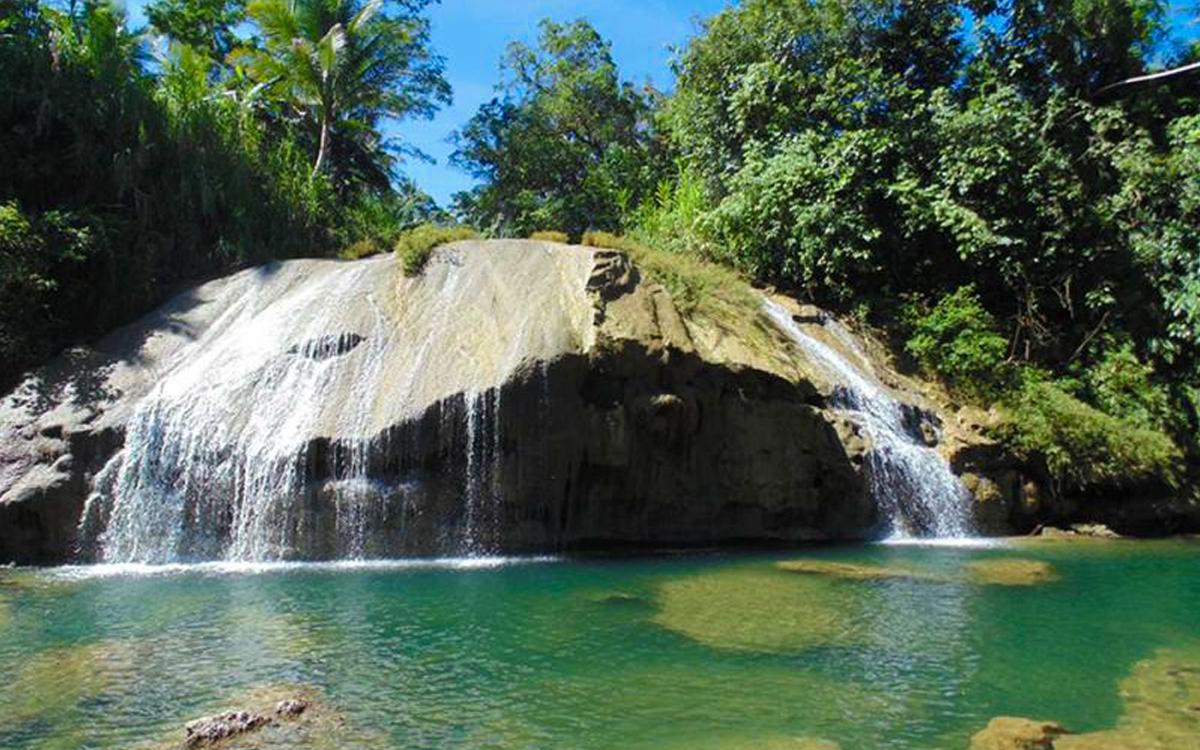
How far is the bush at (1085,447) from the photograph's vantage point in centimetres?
1356

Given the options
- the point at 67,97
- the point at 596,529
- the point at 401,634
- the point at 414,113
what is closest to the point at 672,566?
the point at 596,529

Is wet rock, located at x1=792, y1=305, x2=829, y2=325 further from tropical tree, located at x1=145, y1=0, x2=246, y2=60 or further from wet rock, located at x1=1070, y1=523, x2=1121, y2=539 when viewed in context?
tropical tree, located at x1=145, y1=0, x2=246, y2=60

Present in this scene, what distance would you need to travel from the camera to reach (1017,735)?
516 centimetres

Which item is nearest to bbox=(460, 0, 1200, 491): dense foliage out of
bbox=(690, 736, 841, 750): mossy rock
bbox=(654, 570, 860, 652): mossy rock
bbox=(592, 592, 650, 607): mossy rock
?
bbox=(654, 570, 860, 652): mossy rock

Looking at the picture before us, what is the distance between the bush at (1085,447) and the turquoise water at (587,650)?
2997mm

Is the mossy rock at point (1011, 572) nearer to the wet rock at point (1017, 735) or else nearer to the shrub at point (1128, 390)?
the wet rock at point (1017, 735)

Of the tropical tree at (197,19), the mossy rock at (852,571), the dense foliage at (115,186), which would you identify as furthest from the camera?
the tropical tree at (197,19)

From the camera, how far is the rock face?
37.3ft

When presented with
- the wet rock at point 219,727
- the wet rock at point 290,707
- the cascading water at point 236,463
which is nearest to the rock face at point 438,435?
the cascading water at point 236,463

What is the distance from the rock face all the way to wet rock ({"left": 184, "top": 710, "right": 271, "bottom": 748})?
614 centimetres

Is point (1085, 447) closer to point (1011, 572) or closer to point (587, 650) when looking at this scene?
point (1011, 572)

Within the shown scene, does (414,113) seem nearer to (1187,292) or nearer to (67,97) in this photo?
(67,97)

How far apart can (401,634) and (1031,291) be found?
14063 millimetres

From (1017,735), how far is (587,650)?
306 centimetres
